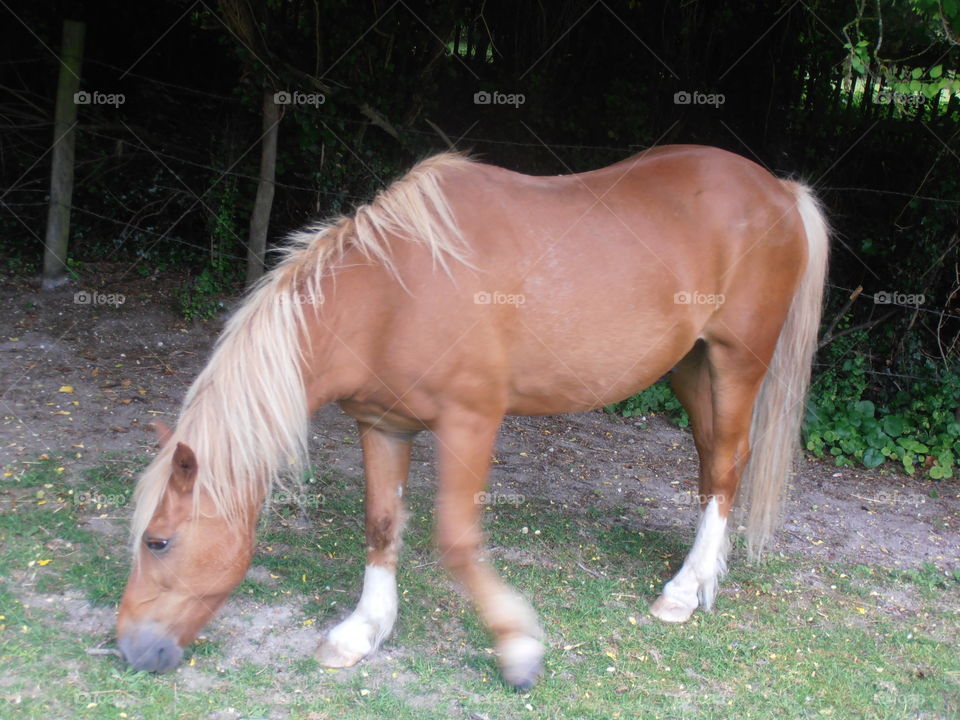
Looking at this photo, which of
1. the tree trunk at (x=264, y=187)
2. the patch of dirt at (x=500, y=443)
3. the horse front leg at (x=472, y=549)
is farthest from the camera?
the tree trunk at (x=264, y=187)

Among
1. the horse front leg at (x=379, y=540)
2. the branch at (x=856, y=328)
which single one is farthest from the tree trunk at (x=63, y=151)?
the branch at (x=856, y=328)

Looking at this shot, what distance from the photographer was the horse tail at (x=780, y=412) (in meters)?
3.54

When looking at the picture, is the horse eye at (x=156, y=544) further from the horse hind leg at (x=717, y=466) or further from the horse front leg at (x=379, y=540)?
the horse hind leg at (x=717, y=466)

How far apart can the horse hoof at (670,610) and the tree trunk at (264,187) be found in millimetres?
3458

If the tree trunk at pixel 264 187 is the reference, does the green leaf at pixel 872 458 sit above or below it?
below

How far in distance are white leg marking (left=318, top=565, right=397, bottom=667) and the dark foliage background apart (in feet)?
10.4

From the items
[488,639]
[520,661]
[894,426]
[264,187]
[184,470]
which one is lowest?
[488,639]

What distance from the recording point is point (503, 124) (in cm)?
648

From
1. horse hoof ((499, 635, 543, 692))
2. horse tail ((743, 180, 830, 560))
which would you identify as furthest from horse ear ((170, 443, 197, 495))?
horse tail ((743, 180, 830, 560))

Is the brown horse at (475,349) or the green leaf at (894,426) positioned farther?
the green leaf at (894,426)

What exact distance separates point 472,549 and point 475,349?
65cm

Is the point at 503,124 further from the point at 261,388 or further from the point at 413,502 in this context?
the point at 261,388

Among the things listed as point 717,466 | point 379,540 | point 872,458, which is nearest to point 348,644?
point 379,540

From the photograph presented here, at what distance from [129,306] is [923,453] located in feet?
17.3
